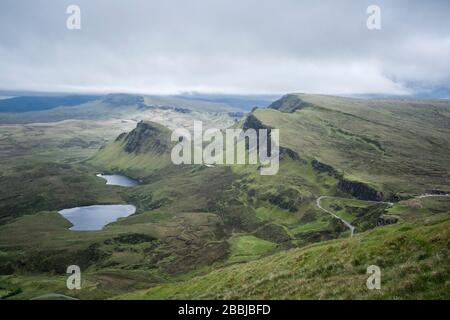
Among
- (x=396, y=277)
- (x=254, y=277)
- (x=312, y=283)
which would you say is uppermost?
(x=396, y=277)
